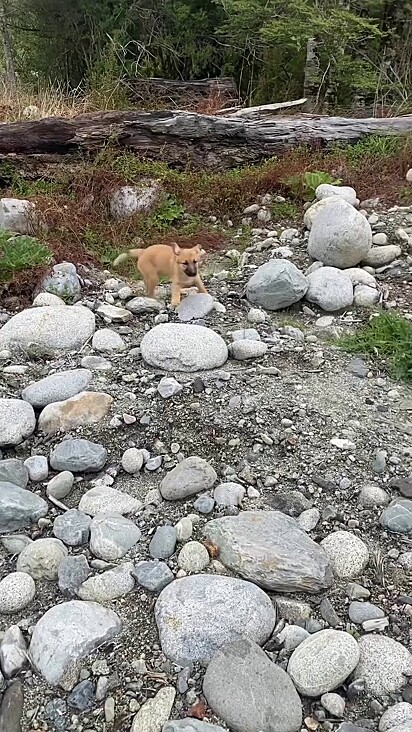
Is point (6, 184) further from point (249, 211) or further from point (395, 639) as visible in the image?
point (395, 639)

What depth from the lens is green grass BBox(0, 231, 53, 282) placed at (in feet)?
15.1

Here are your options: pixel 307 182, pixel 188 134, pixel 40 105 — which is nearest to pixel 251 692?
pixel 307 182

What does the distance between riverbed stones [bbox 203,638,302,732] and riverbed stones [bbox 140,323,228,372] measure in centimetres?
172

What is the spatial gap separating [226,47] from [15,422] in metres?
7.64

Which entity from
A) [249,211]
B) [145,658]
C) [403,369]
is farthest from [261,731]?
[249,211]

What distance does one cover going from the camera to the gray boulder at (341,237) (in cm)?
460

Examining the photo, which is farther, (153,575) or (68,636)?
(153,575)

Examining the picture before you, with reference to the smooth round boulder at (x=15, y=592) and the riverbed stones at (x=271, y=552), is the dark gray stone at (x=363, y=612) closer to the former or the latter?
the riverbed stones at (x=271, y=552)

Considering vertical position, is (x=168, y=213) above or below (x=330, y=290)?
below

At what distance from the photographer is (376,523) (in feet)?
8.76

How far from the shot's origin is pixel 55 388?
3.41 meters

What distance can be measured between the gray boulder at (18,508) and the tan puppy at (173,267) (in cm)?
182

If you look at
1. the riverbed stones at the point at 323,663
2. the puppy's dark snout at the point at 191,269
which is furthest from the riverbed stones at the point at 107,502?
the puppy's dark snout at the point at 191,269

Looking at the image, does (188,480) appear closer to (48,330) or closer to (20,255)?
(48,330)
